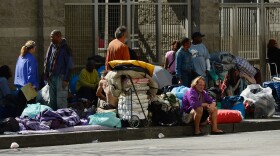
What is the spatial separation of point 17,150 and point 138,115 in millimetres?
2786

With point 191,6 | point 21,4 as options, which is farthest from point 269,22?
point 21,4

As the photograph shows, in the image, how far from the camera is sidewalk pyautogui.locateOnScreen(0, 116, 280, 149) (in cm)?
1617

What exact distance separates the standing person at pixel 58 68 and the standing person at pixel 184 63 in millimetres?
2760

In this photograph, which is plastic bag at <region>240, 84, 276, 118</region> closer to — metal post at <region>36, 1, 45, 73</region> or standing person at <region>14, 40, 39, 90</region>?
metal post at <region>36, 1, 45, 73</region>

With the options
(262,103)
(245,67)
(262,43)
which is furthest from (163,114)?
(262,43)

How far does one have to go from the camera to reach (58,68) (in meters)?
18.0

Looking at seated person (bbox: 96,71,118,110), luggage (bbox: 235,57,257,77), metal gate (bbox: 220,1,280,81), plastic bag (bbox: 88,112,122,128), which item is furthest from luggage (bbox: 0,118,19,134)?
metal gate (bbox: 220,1,280,81)

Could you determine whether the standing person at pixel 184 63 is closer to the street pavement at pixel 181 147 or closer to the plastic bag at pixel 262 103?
the plastic bag at pixel 262 103

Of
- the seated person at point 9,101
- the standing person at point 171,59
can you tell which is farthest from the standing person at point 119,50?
the standing person at point 171,59

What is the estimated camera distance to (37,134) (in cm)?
1641

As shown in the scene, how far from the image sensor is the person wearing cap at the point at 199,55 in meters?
20.4

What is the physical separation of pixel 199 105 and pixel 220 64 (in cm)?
392

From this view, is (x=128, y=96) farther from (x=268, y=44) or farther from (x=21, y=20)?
(x=268, y=44)

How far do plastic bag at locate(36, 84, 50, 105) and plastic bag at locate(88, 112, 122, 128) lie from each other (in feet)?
3.70
